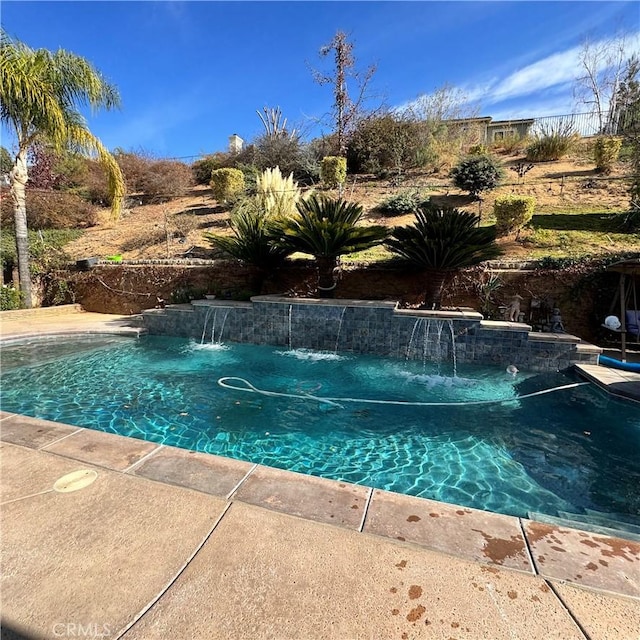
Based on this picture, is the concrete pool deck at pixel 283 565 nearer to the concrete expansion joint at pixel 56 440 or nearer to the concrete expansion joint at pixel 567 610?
the concrete expansion joint at pixel 567 610

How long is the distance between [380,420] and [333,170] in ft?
37.1

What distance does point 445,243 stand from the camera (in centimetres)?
625

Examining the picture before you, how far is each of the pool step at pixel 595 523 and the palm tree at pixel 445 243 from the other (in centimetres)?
464

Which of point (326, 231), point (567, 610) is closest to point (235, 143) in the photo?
point (326, 231)

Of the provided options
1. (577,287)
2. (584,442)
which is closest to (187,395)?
(584,442)

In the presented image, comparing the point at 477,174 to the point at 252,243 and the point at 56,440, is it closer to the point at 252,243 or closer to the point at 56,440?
the point at 252,243

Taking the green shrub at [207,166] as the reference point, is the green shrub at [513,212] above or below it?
below

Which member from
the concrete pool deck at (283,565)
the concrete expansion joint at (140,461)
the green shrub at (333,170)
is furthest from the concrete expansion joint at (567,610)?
the green shrub at (333,170)

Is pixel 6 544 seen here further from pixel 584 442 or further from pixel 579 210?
pixel 579 210

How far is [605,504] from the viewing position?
255 centimetres

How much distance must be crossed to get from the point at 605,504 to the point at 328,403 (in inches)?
106

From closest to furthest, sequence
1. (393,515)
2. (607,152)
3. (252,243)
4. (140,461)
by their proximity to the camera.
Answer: (393,515) → (140,461) → (252,243) → (607,152)

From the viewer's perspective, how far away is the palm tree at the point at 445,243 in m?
6.29

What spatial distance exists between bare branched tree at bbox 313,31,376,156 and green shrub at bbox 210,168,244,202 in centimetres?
544
